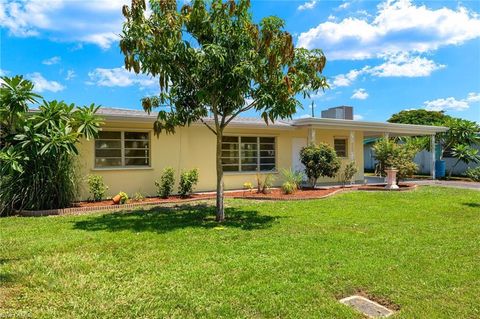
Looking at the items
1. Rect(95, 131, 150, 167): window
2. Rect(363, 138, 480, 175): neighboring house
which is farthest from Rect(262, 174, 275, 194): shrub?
Rect(363, 138, 480, 175): neighboring house

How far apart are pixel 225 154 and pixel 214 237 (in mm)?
8849

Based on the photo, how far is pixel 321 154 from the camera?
15.4m

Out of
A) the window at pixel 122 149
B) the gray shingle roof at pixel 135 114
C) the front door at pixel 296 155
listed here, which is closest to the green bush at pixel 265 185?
the front door at pixel 296 155

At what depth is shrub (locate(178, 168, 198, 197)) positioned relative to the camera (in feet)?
43.5

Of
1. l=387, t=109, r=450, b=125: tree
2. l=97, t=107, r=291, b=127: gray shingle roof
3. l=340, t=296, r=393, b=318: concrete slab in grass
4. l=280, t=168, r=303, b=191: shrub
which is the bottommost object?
l=340, t=296, r=393, b=318: concrete slab in grass

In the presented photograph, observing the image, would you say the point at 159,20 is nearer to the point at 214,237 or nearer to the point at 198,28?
the point at 198,28

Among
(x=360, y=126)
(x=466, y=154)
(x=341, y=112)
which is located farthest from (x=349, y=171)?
(x=466, y=154)

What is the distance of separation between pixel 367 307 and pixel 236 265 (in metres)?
1.97

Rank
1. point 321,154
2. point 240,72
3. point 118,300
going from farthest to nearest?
point 321,154 → point 240,72 → point 118,300

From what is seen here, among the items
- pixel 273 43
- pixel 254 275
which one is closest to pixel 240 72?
pixel 273 43

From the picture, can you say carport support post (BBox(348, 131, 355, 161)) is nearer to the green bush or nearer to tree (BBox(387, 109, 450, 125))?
the green bush

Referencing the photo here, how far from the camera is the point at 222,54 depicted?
7930 millimetres

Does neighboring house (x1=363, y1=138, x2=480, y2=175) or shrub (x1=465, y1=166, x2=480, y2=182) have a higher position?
neighboring house (x1=363, y1=138, x2=480, y2=175)

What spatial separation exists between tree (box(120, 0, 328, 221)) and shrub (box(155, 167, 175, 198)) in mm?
4651
